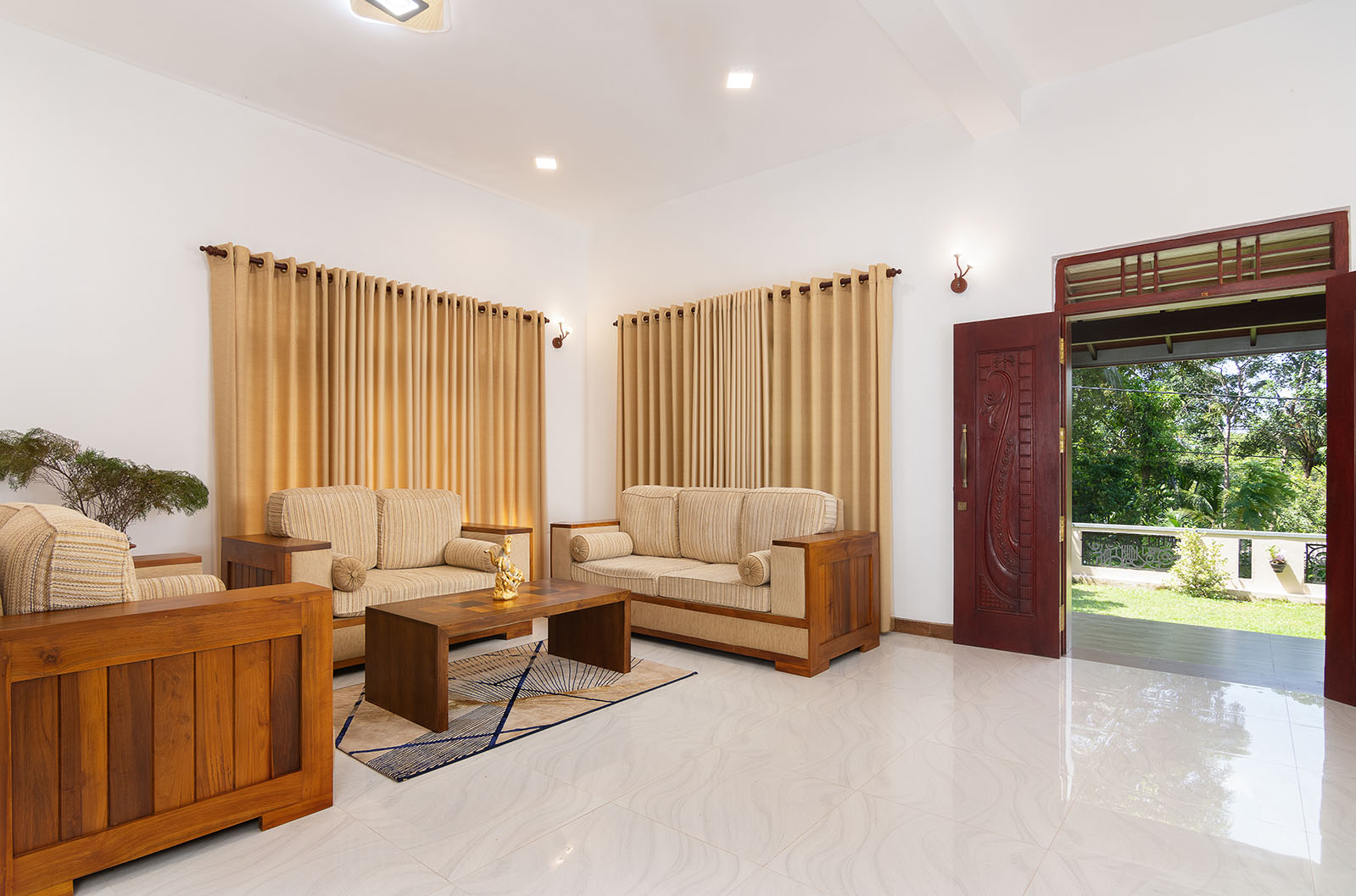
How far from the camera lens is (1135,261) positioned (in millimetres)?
3982

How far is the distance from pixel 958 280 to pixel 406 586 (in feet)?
12.1

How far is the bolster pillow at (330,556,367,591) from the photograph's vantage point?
3713mm

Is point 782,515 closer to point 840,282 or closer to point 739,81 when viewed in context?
point 840,282

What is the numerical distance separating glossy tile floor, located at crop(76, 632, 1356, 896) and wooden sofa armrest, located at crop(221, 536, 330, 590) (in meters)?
1.27

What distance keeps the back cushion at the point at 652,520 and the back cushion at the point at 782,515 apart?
57cm

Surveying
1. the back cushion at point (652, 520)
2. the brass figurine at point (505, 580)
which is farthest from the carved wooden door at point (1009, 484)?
the brass figurine at point (505, 580)

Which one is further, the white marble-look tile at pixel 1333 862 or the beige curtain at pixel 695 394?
the beige curtain at pixel 695 394

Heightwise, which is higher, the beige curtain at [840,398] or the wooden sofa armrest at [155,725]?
the beige curtain at [840,398]

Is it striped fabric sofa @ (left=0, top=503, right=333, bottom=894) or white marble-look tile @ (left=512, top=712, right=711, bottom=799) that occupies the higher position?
striped fabric sofa @ (left=0, top=503, right=333, bottom=894)

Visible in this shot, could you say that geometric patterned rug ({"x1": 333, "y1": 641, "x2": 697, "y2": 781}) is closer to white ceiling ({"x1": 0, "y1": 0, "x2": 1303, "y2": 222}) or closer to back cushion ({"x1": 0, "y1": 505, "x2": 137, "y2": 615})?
back cushion ({"x1": 0, "y1": 505, "x2": 137, "y2": 615})

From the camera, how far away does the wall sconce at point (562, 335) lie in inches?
245

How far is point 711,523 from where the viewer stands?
4.82 meters

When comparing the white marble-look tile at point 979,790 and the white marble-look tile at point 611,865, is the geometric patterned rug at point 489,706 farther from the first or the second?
the white marble-look tile at point 979,790

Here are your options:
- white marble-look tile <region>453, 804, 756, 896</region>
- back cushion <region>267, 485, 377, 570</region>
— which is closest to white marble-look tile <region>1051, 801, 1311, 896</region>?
white marble-look tile <region>453, 804, 756, 896</region>
